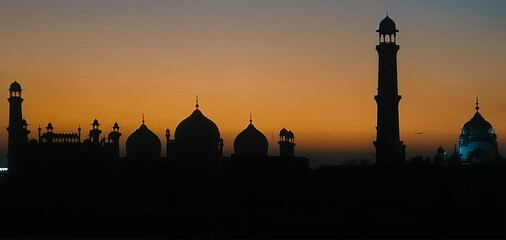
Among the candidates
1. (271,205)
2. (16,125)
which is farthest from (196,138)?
(271,205)

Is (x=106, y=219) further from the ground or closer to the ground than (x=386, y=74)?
closer to the ground

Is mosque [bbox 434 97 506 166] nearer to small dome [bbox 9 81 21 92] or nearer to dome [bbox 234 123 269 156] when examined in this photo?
dome [bbox 234 123 269 156]

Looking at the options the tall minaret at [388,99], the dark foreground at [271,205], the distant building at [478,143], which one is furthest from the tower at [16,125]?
the distant building at [478,143]

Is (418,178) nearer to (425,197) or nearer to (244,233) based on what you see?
(425,197)

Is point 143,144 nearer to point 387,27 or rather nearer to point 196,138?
point 196,138

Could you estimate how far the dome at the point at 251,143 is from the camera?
223 feet

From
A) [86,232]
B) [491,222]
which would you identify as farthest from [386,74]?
[86,232]

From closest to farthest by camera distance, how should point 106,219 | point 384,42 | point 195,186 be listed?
point 106,219 < point 195,186 < point 384,42

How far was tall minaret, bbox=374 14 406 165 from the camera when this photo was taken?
5550cm

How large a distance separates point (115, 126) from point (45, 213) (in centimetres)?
3018

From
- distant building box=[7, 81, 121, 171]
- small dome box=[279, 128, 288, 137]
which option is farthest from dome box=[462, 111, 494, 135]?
distant building box=[7, 81, 121, 171]

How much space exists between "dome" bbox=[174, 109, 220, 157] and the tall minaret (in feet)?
48.9

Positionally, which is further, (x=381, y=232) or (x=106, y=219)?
(x=106, y=219)

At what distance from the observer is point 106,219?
4103 centimetres
